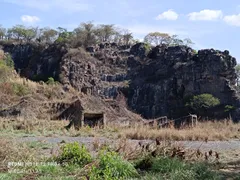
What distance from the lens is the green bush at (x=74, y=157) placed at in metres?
5.80

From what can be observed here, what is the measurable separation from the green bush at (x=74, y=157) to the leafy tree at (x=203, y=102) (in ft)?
140

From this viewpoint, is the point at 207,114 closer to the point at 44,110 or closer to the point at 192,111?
the point at 192,111

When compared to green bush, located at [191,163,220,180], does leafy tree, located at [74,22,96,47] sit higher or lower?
higher

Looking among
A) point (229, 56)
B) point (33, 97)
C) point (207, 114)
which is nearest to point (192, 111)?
point (207, 114)

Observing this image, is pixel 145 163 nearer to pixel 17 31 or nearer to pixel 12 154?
pixel 12 154

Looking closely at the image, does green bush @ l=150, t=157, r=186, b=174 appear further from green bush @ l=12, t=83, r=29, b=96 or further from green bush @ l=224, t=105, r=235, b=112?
green bush @ l=224, t=105, r=235, b=112

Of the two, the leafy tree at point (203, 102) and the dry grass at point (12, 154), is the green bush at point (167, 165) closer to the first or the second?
the dry grass at point (12, 154)

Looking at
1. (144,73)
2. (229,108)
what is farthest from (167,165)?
(144,73)

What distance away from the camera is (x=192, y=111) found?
4891cm

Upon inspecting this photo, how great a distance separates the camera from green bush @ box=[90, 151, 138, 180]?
15.3 feet

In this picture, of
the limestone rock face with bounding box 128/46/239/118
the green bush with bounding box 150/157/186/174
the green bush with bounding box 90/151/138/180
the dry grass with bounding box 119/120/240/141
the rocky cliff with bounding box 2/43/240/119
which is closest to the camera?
the green bush with bounding box 90/151/138/180

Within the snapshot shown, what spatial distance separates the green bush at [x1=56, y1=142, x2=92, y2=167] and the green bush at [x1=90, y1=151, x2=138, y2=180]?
723 millimetres

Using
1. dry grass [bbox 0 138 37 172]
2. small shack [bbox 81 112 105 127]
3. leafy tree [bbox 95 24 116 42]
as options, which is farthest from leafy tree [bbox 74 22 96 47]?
dry grass [bbox 0 138 37 172]

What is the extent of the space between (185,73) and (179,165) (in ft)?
156
